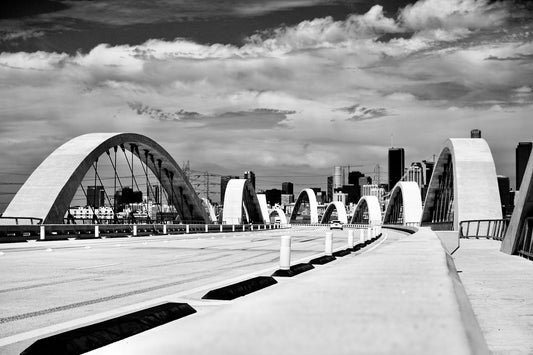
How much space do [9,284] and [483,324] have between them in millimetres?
7684

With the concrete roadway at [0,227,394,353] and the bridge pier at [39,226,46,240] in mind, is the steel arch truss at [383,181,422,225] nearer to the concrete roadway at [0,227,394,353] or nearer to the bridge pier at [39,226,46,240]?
the bridge pier at [39,226,46,240]

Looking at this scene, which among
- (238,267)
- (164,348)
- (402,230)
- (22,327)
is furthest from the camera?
(402,230)

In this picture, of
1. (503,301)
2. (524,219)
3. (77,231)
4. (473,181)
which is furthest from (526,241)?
(473,181)

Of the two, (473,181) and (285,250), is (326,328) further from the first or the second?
(473,181)

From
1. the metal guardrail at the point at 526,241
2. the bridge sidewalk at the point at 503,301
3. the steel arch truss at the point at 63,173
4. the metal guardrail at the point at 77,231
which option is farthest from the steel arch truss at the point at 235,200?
the bridge sidewalk at the point at 503,301

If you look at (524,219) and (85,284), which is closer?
(85,284)

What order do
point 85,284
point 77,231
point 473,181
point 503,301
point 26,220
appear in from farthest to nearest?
point 473,181 < point 26,220 < point 77,231 < point 85,284 < point 503,301

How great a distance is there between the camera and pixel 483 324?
799 cm

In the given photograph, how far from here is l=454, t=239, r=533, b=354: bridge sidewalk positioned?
22.4ft

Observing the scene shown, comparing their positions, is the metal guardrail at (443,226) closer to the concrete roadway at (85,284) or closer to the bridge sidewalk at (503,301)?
→ the bridge sidewalk at (503,301)

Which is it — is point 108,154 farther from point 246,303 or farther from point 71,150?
point 246,303

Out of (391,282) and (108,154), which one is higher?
(108,154)

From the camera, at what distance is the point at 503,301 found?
1016cm

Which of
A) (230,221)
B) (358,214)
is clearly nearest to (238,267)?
(230,221)
